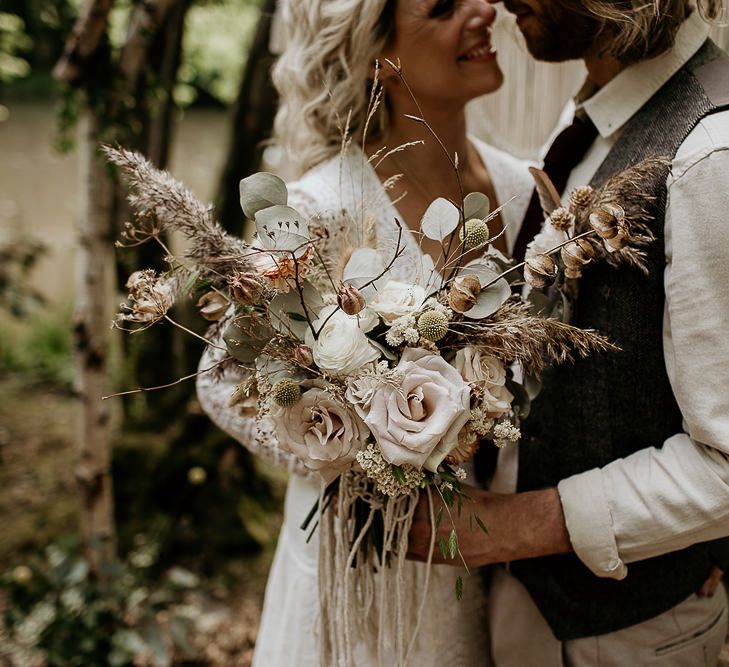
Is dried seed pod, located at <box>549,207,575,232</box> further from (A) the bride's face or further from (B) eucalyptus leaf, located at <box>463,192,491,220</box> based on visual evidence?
(A) the bride's face

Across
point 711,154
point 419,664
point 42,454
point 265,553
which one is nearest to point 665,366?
point 711,154

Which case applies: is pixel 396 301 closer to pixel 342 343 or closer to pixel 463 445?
pixel 342 343

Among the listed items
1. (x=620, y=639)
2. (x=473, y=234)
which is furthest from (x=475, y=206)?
(x=620, y=639)

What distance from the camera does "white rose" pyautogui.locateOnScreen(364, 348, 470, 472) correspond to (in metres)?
0.98

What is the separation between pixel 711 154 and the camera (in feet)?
3.43

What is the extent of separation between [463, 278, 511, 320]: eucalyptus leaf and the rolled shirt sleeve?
0.28 metres

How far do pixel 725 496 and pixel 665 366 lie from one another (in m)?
0.22

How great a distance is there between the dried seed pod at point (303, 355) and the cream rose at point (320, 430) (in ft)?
0.18

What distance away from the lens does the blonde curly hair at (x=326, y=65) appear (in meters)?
1.61

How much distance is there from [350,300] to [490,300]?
0.21 m

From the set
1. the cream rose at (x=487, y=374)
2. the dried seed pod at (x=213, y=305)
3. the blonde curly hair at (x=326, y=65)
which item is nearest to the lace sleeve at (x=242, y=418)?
the blonde curly hair at (x=326, y=65)

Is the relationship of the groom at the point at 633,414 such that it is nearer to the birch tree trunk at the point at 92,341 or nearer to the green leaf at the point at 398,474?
the green leaf at the point at 398,474

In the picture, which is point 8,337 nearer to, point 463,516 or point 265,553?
point 265,553

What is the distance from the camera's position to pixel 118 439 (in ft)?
11.7
